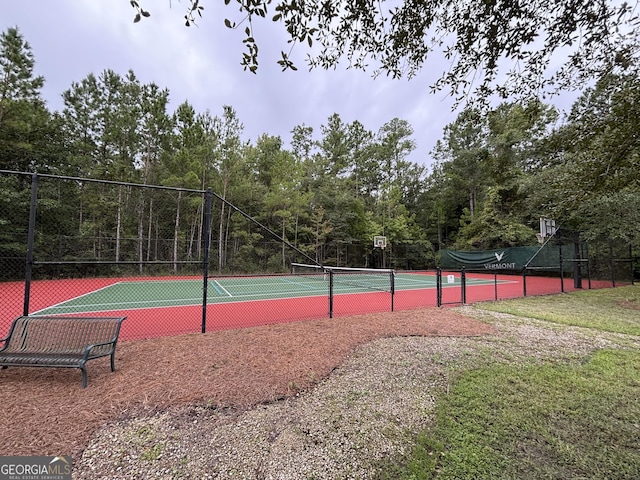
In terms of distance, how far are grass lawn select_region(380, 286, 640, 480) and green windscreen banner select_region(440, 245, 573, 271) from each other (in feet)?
23.5

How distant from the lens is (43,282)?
11.8 meters

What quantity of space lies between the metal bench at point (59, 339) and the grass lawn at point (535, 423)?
3.52 m

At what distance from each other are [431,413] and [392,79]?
11.9 feet

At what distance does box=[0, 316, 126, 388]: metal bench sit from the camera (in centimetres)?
314

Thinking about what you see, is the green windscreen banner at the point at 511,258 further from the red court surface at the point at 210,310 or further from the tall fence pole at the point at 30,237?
the tall fence pole at the point at 30,237

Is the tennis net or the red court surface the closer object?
the red court surface

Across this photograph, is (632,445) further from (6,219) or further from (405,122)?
(405,122)

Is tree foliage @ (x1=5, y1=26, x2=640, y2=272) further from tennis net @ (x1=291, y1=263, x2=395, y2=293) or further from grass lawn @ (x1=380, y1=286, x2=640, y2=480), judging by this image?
grass lawn @ (x1=380, y1=286, x2=640, y2=480)

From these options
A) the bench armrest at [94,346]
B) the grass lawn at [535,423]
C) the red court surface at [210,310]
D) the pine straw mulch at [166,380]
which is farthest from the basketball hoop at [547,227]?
the bench armrest at [94,346]

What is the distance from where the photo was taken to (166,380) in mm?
2998

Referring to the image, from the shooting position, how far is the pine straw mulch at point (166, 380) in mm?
2154

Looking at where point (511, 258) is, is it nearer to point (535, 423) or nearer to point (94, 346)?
point (535, 423)

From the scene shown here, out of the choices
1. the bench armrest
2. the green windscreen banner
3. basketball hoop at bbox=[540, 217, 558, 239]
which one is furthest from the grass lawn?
basketball hoop at bbox=[540, 217, 558, 239]

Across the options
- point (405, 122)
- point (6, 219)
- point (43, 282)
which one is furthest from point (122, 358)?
point (405, 122)
